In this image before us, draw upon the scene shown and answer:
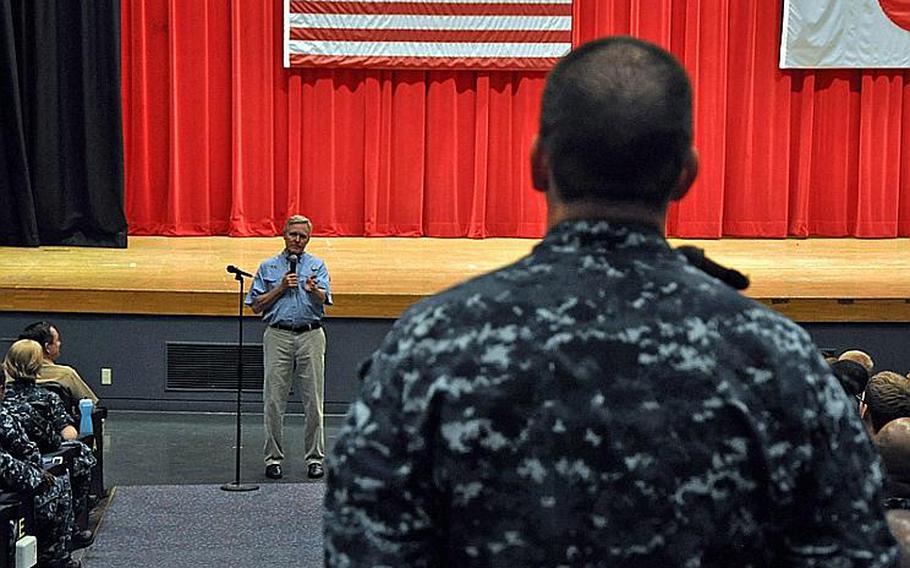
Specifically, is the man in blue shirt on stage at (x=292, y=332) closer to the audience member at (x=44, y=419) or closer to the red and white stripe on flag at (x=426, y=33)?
the audience member at (x=44, y=419)

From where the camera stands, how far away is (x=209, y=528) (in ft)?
24.7

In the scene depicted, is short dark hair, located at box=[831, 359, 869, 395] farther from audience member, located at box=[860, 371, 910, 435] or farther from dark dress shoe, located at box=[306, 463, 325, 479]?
dark dress shoe, located at box=[306, 463, 325, 479]

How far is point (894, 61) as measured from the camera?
41.3 feet

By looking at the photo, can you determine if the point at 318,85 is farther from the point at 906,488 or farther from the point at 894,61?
the point at 906,488

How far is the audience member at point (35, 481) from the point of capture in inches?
234

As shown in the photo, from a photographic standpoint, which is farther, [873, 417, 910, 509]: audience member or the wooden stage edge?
the wooden stage edge

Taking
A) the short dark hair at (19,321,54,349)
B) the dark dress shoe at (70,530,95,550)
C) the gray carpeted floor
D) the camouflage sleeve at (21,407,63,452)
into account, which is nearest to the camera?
the camouflage sleeve at (21,407,63,452)

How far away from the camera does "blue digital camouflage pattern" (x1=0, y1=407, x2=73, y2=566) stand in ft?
19.5

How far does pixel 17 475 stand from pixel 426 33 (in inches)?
294

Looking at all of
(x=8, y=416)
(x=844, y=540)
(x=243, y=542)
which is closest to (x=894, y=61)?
(x=243, y=542)

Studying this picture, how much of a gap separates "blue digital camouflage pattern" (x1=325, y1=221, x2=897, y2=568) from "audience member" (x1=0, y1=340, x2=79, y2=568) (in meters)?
4.64

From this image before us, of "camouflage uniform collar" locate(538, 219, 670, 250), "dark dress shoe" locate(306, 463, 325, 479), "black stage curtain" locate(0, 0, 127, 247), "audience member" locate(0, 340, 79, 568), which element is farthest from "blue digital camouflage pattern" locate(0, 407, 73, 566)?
"black stage curtain" locate(0, 0, 127, 247)

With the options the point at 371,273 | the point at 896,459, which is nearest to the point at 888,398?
the point at 896,459

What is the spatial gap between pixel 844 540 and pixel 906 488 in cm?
183
